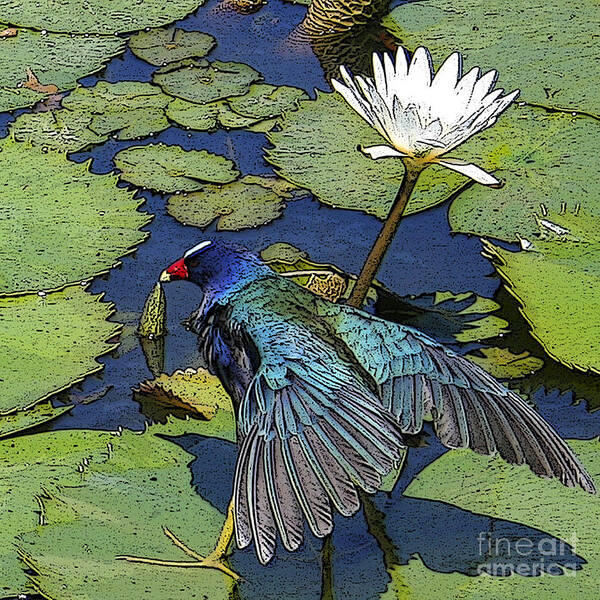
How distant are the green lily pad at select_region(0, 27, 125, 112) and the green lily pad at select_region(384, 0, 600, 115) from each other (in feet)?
3.84

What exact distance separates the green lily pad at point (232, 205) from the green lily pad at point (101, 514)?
0.99 m

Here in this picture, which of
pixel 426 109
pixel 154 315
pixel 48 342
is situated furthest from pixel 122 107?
pixel 426 109

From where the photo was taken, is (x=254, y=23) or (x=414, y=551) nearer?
(x=414, y=551)

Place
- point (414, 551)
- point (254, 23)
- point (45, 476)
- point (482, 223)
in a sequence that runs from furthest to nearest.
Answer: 1. point (254, 23)
2. point (482, 223)
3. point (45, 476)
4. point (414, 551)

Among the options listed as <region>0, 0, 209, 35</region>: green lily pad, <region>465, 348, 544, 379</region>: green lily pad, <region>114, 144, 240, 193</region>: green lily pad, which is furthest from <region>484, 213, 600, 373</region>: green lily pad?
<region>0, 0, 209, 35</region>: green lily pad

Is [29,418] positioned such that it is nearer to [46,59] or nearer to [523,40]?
[46,59]

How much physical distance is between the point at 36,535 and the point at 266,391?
0.63m

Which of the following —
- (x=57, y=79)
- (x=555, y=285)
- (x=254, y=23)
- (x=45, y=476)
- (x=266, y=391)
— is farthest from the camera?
(x=254, y=23)

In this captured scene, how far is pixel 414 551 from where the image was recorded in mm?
2373

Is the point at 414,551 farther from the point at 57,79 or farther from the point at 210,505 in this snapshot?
the point at 57,79

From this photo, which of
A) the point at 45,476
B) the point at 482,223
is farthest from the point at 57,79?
the point at 45,476

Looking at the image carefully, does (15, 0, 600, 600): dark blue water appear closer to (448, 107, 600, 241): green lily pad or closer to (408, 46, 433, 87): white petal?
(448, 107, 600, 241): green lily pad

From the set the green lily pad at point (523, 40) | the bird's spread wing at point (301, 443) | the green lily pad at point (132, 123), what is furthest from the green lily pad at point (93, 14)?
the bird's spread wing at point (301, 443)

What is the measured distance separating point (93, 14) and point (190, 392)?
7.47ft
